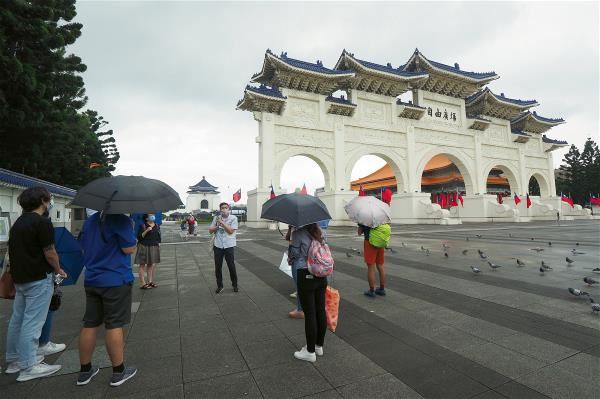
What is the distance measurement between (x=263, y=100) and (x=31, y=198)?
21919 mm

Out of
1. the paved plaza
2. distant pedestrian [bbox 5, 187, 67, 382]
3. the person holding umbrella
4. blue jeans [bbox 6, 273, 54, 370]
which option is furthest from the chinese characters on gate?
blue jeans [bbox 6, 273, 54, 370]

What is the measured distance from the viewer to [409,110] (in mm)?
28750

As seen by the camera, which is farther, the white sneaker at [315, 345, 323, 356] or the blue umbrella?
the blue umbrella

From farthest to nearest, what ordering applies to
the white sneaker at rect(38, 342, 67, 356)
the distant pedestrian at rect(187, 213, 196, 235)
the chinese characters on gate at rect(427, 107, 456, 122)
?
the chinese characters on gate at rect(427, 107, 456, 122)
the distant pedestrian at rect(187, 213, 196, 235)
the white sneaker at rect(38, 342, 67, 356)

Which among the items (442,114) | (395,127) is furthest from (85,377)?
(442,114)

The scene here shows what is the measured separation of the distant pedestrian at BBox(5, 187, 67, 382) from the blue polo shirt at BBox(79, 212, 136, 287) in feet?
1.35

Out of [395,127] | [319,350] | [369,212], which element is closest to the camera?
[319,350]

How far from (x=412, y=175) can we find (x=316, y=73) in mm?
13164

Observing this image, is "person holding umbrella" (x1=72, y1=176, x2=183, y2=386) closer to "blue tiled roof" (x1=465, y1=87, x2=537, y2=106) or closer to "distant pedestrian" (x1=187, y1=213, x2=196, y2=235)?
"distant pedestrian" (x1=187, y1=213, x2=196, y2=235)

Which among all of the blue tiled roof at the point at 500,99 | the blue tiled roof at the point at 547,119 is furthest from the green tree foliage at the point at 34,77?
the blue tiled roof at the point at 547,119

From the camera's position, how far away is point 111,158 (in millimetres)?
33312

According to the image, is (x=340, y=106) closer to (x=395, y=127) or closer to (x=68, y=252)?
(x=395, y=127)

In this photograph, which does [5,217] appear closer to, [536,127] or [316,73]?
[316,73]

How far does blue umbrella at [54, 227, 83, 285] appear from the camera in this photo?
3160 millimetres
